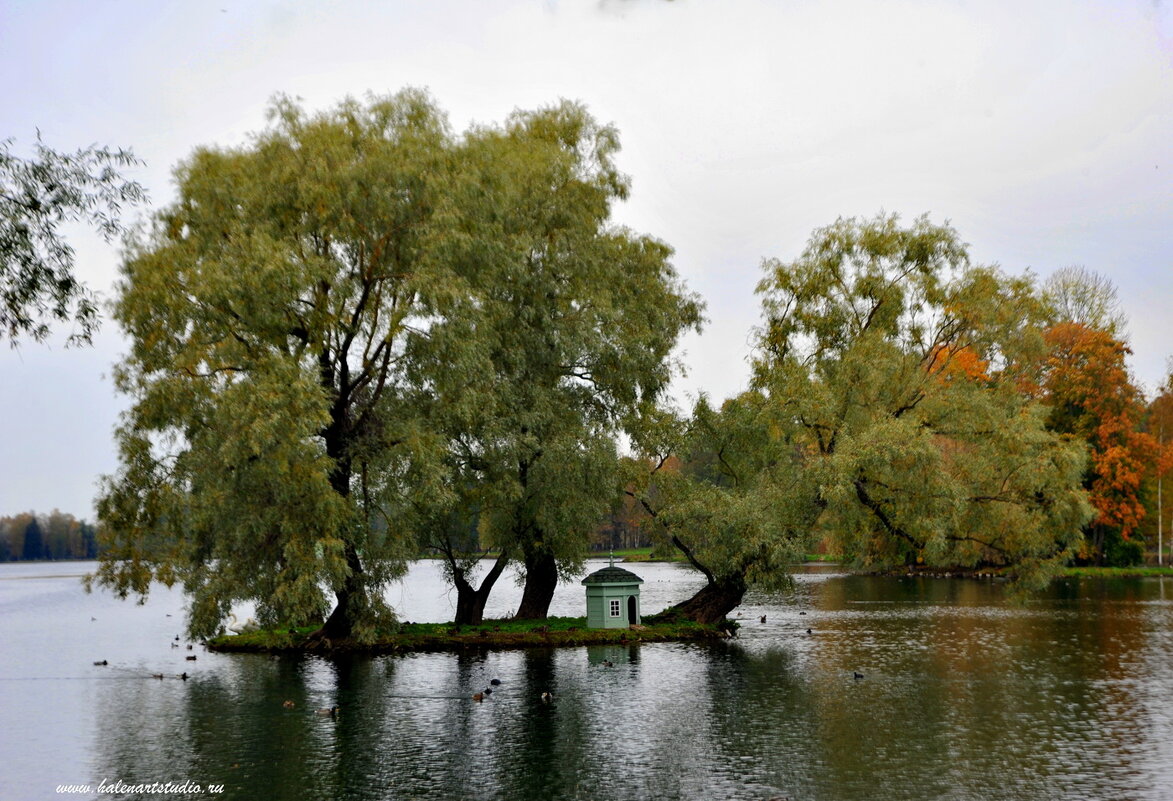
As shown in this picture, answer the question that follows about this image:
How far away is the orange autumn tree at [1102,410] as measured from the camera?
2837 inches

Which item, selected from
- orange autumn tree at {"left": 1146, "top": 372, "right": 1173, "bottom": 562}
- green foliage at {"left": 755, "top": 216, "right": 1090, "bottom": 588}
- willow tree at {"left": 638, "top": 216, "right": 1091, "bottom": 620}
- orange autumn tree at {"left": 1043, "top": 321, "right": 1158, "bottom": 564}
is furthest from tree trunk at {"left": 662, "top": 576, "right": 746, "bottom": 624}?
orange autumn tree at {"left": 1146, "top": 372, "right": 1173, "bottom": 562}

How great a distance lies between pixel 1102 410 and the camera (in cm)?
7425

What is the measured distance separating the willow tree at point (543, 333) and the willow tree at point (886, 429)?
4.51 metres

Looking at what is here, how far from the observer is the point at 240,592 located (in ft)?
112

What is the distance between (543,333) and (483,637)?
12211 millimetres

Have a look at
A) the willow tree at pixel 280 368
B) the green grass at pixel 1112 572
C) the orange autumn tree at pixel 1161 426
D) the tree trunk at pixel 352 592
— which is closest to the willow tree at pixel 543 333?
the willow tree at pixel 280 368

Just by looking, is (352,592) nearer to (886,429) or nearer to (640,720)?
(640,720)

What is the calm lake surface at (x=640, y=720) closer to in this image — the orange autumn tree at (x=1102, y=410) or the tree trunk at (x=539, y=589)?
the tree trunk at (x=539, y=589)

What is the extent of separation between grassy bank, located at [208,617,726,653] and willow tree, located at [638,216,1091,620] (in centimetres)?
324

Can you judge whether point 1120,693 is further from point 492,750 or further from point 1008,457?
point 492,750

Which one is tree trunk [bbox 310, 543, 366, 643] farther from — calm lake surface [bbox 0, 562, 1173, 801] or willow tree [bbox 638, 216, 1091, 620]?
willow tree [bbox 638, 216, 1091, 620]

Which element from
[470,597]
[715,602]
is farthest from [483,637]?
[715,602]

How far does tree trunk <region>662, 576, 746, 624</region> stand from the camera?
145 ft

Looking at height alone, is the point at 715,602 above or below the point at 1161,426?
below
